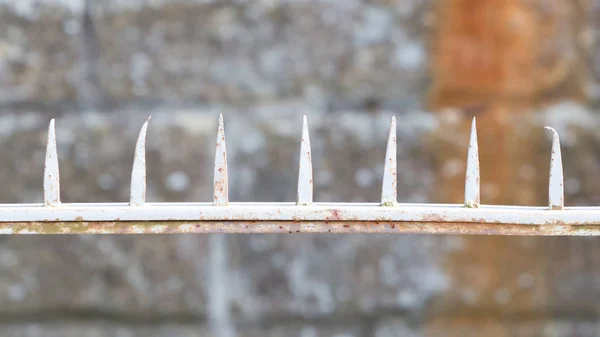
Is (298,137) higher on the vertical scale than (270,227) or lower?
higher

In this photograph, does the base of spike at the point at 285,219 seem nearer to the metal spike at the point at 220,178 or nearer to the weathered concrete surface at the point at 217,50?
the metal spike at the point at 220,178

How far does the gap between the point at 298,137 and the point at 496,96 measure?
0.24m

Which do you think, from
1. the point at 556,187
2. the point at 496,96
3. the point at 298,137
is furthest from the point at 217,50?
the point at 556,187

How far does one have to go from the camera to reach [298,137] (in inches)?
31.9

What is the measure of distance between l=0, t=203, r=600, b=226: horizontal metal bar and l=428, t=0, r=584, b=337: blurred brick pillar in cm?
35

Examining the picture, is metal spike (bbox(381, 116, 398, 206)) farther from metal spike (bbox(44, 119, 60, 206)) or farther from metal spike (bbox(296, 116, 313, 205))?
metal spike (bbox(44, 119, 60, 206))

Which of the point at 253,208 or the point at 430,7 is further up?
the point at 430,7

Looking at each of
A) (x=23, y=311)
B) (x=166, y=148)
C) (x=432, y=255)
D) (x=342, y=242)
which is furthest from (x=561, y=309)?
(x=23, y=311)

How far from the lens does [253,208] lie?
0.45 meters

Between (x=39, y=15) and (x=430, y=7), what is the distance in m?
0.46

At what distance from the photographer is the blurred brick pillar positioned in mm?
800

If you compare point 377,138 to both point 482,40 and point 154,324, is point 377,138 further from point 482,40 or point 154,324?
point 154,324

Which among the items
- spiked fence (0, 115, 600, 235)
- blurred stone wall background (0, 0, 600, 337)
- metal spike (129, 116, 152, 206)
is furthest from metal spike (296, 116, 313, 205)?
blurred stone wall background (0, 0, 600, 337)

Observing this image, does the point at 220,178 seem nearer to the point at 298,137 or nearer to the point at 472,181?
the point at 472,181
